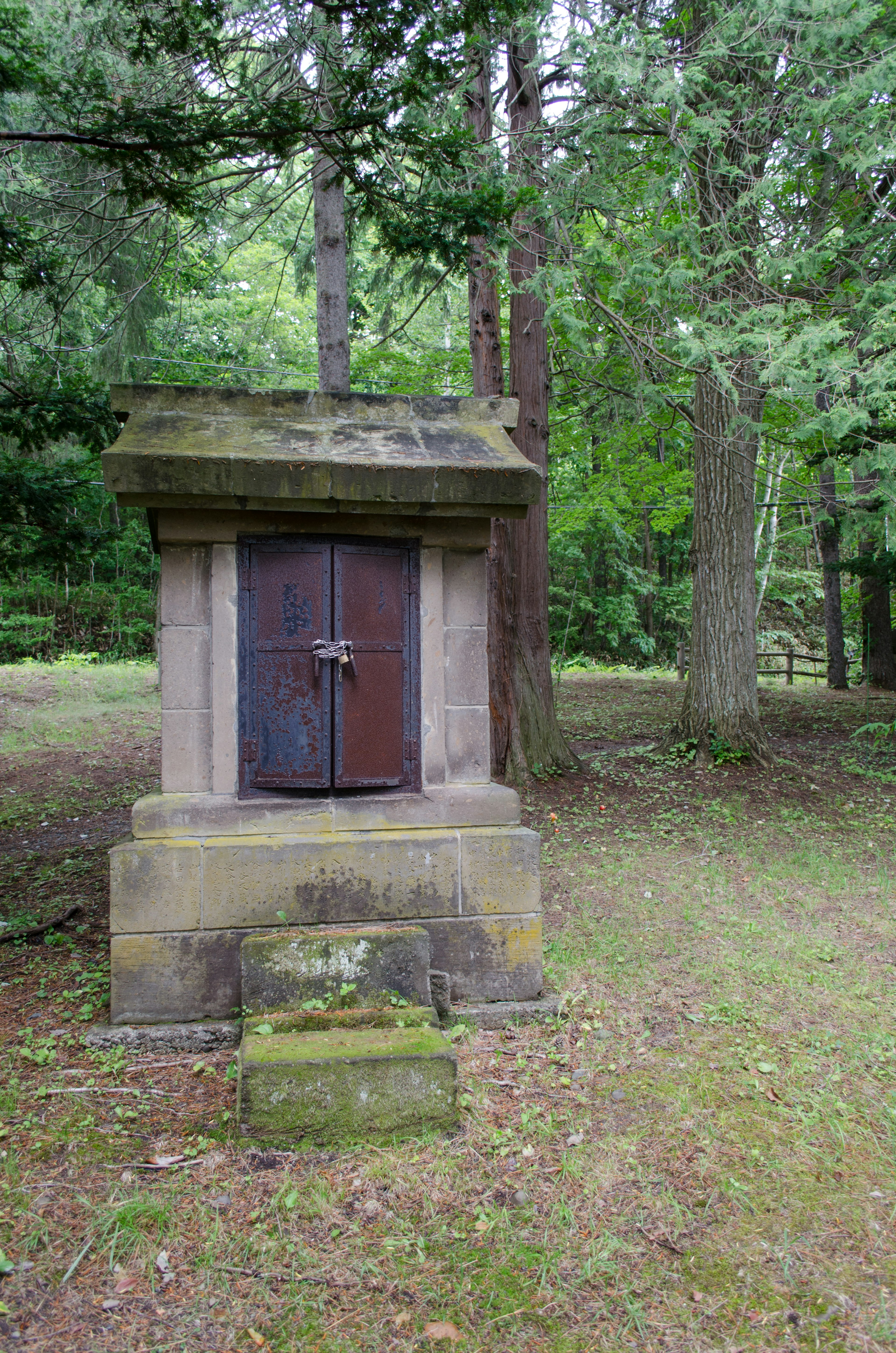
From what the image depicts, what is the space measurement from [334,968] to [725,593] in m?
6.36

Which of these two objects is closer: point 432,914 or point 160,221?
point 432,914

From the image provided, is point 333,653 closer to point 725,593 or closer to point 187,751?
point 187,751

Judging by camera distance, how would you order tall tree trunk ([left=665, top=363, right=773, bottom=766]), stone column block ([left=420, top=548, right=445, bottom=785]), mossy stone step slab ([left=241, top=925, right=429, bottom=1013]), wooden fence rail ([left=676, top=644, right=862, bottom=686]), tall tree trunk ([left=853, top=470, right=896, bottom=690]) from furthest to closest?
wooden fence rail ([left=676, top=644, right=862, bottom=686]) → tall tree trunk ([left=853, top=470, right=896, bottom=690]) → tall tree trunk ([left=665, top=363, right=773, bottom=766]) → stone column block ([left=420, top=548, right=445, bottom=785]) → mossy stone step slab ([left=241, top=925, right=429, bottom=1013])

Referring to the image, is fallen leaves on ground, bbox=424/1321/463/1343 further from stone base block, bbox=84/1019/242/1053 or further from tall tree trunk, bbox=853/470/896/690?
tall tree trunk, bbox=853/470/896/690

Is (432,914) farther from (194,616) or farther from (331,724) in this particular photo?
(194,616)

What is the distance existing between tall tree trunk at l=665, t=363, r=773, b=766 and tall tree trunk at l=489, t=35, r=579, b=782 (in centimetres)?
151

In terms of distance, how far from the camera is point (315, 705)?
382 cm

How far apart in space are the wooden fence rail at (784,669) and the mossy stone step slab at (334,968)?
14452mm

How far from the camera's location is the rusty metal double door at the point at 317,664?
3789mm

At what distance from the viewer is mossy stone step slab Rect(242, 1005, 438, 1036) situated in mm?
3229

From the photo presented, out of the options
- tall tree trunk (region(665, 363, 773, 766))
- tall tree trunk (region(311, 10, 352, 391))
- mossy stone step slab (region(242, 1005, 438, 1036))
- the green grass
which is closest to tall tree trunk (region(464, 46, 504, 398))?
tall tree trunk (region(311, 10, 352, 391))

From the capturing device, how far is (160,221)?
8.15 m

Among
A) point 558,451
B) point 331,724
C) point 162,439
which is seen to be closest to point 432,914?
point 331,724

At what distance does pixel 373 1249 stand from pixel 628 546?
2231 cm
